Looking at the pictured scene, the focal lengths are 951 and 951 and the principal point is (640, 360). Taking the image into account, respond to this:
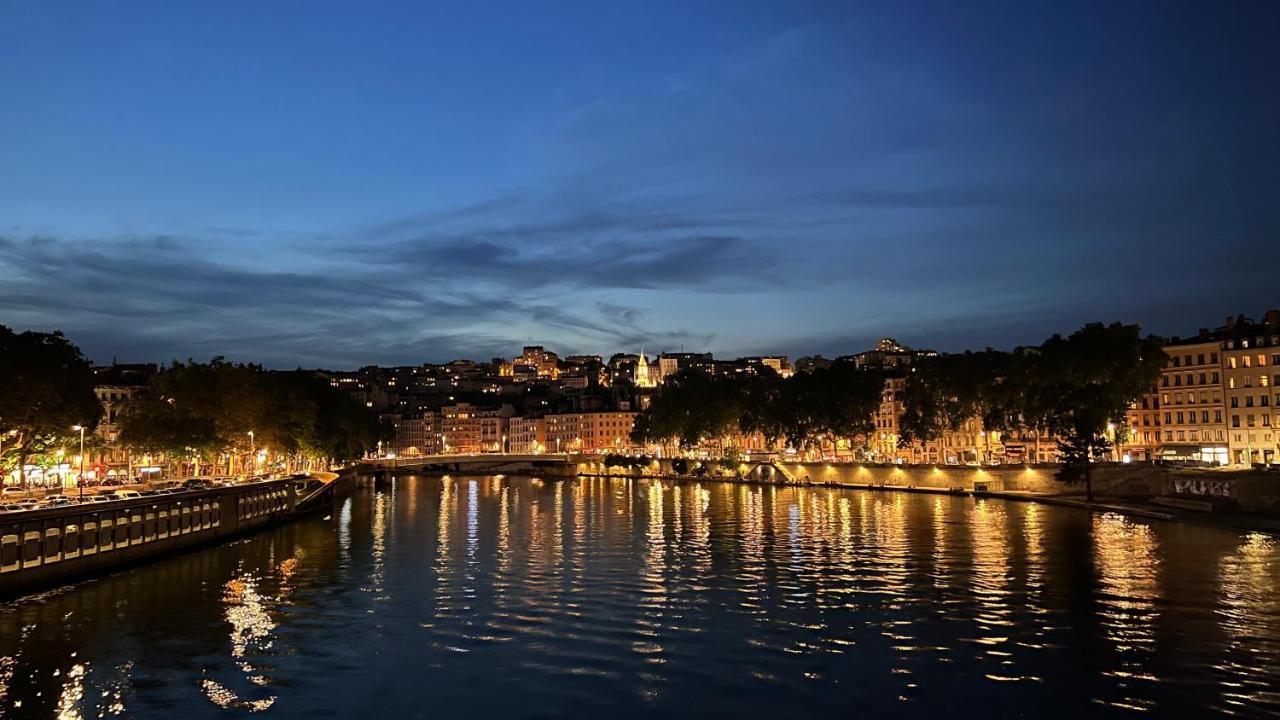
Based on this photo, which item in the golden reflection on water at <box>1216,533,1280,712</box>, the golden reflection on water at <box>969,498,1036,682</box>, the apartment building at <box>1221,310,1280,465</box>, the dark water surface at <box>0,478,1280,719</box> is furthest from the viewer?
the apartment building at <box>1221,310,1280,465</box>

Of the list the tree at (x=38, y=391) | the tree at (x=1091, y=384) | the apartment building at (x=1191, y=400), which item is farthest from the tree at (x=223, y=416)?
the apartment building at (x=1191, y=400)

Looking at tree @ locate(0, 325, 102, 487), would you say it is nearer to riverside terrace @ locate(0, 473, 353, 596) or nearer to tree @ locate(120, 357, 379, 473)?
riverside terrace @ locate(0, 473, 353, 596)

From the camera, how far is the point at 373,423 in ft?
614

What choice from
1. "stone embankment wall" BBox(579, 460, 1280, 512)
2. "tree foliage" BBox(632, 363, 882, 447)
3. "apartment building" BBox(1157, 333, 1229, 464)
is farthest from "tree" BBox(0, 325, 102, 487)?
"apartment building" BBox(1157, 333, 1229, 464)

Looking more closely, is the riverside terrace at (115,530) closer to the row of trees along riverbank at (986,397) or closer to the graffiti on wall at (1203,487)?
the row of trees along riverbank at (986,397)

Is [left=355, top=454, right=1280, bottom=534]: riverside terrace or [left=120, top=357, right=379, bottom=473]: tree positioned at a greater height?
[left=120, top=357, right=379, bottom=473]: tree

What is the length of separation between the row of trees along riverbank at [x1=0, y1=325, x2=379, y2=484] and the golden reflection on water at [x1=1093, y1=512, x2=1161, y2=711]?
6635 centimetres

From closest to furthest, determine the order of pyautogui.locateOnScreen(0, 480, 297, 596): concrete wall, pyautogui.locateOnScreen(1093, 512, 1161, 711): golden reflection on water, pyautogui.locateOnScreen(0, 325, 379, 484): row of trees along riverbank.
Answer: pyautogui.locateOnScreen(1093, 512, 1161, 711): golden reflection on water, pyautogui.locateOnScreen(0, 480, 297, 596): concrete wall, pyautogui.locateOnScreen(0, 325, 379, 484): row of trees along riverbank

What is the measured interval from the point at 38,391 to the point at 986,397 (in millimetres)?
94399

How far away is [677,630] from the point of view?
3606 cm

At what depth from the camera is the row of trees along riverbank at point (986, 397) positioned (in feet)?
A: 318

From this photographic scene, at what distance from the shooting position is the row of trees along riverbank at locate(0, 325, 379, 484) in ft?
219

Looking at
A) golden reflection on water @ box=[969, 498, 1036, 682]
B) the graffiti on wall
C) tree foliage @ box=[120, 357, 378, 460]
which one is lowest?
golden reflection on water @ box=[969, 498, 1036, 682]

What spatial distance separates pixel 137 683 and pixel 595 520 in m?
59.6
